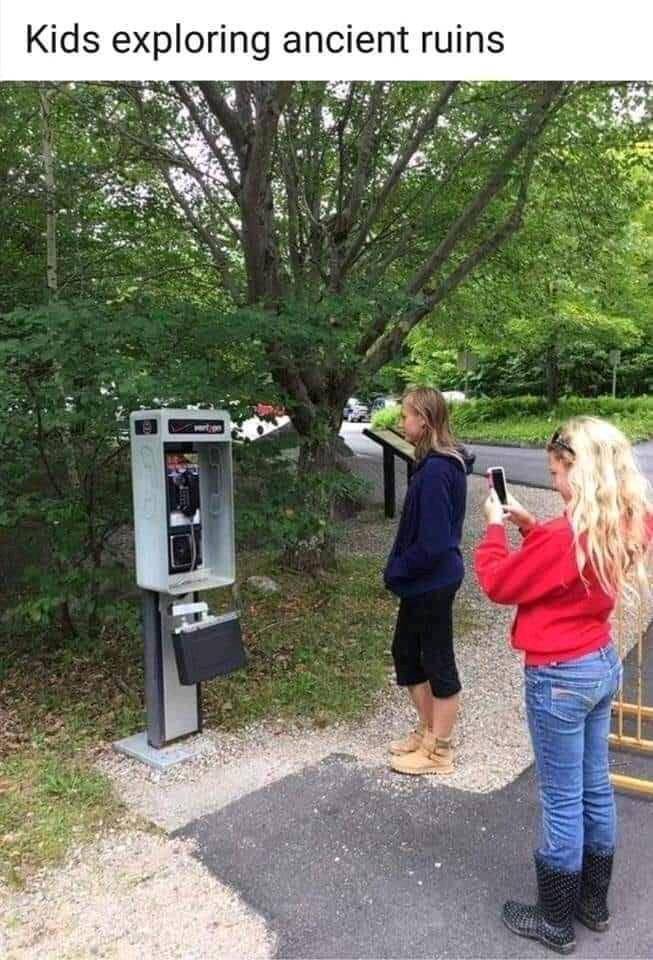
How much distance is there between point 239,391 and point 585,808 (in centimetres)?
273

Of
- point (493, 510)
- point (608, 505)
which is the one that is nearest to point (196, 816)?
point (493, 510)

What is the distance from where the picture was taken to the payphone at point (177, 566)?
12.1ft

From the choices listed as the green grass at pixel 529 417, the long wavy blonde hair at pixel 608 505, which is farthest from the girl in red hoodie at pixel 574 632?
the green grass at pixel 529 417

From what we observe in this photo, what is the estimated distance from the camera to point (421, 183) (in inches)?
292

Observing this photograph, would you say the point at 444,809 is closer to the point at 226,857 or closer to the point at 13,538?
the point at 226,857

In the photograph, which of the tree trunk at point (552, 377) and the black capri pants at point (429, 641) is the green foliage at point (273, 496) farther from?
the tree trunk at point (552, 377)

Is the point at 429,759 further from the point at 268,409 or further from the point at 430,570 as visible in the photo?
the point at 268,409

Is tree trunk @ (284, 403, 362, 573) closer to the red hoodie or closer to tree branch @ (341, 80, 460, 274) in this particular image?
tree branch @ (341, 80, 460, 274)

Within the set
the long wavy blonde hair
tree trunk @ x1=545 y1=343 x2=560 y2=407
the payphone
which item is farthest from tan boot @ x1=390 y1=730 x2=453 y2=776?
tree trunk @ x1=545 y1=343 x2=560 y2=407

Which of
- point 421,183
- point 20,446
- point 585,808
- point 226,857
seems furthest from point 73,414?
point 421,183

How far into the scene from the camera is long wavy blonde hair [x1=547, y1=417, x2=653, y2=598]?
89.5 inches

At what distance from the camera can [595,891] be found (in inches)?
100.0

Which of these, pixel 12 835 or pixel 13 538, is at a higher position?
pixel 13 538

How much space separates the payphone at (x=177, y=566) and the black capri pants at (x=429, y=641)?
84cm
